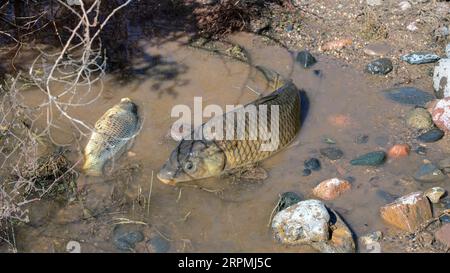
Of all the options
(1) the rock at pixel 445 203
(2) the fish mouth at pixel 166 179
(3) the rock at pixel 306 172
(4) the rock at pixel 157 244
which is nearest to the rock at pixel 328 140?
(3) the rock at pixel 306 172

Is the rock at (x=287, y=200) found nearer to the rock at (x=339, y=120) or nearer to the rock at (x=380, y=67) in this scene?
the rock at (x=339, y=120)

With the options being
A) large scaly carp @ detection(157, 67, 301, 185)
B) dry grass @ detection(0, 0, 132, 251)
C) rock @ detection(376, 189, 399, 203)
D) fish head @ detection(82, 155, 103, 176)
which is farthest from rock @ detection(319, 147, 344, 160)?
dry grass @ detection(0, 0, 132, 251)

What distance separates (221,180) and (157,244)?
992 millimetres

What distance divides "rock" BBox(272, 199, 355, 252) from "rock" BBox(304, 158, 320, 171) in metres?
0.81

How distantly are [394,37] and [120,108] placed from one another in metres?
3.64

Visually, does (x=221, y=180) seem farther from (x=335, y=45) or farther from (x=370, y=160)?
(x=335, y=45)

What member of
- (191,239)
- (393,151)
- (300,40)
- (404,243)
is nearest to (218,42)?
(300,40)

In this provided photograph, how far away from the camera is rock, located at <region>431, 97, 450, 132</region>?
19.8 feet

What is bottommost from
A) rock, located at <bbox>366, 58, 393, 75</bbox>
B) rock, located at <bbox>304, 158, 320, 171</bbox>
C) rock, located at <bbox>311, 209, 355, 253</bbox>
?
rock, located at <bbox>304, 158, 320, 171</bbox>

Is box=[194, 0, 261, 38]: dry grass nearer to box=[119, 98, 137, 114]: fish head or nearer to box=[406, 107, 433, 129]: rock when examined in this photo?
box=[119, 98, 137, 114]: fish head

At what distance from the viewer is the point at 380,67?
699 cm

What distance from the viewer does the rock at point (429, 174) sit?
551cm

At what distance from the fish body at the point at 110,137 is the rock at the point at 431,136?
295 cm

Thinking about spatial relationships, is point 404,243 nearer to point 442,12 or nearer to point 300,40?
point 300,40
